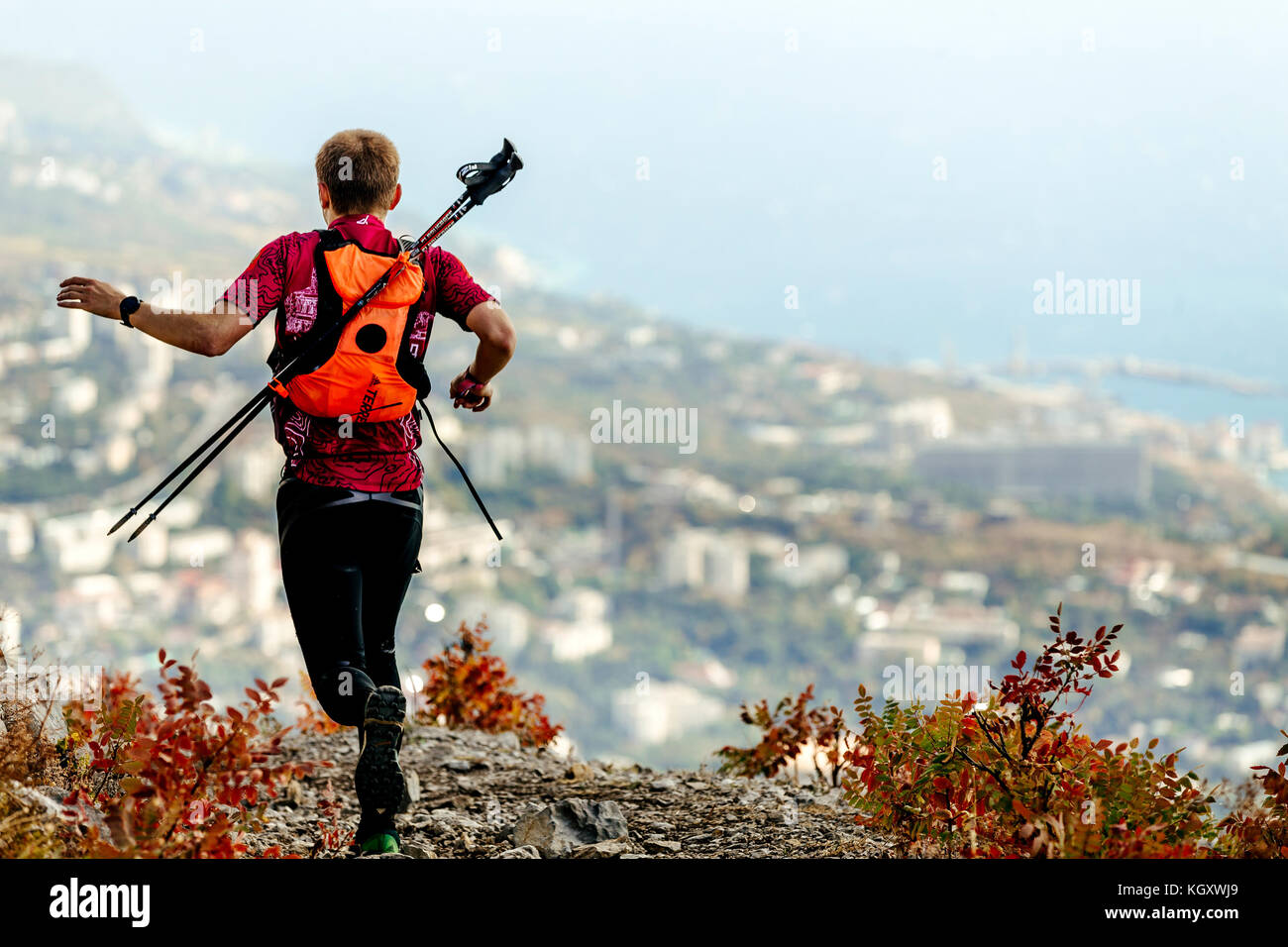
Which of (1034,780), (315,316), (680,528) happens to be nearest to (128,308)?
A: (315,316)

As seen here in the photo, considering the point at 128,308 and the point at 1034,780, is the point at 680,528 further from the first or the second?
the point at 128,308

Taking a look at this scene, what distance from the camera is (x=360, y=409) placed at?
4316 mm

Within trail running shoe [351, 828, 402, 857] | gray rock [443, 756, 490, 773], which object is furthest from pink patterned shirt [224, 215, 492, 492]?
gray rock [443, 756, 490, 773]

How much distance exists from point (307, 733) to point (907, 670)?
3538 mm

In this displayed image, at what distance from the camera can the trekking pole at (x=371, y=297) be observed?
4160mm

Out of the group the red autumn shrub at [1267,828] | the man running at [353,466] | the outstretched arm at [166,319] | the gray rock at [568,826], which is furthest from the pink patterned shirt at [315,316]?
the red autumn shrub at [1267,828]

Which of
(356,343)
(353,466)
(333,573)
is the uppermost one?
(356,343)

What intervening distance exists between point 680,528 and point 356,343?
406ft

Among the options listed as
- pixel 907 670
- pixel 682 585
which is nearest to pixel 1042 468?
pixel 682 585

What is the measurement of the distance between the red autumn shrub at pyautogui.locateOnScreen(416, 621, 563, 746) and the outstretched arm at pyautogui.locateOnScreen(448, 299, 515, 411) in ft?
10.7

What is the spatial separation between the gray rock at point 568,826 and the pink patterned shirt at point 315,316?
139 centimetres

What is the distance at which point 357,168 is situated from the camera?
4348mm

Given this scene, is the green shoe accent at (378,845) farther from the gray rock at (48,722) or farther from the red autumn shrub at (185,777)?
the gray rock at (48,722)

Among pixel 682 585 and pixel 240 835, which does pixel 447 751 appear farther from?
pixel 682 585
